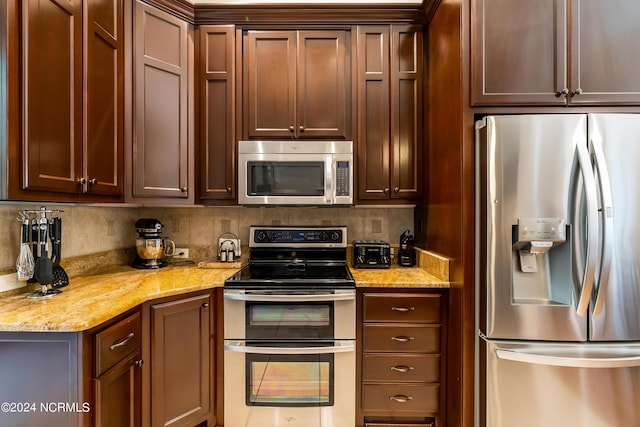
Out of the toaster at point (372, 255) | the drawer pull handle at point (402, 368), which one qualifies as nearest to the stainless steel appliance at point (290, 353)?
the drawer pull handle at point (402, 368)

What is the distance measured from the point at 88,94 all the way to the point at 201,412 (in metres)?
1.74

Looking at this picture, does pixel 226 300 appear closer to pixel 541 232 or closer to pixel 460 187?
pixel 460 187

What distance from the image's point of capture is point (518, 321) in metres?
1.46

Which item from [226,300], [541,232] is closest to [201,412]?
[226,300]

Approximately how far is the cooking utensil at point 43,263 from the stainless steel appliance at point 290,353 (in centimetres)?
81

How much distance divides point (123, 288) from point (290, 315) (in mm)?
887

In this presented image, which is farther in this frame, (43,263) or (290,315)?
(290,315)

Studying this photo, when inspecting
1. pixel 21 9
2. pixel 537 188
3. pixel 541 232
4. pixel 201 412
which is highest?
pixel 21 9

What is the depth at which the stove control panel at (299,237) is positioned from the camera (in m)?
2.29

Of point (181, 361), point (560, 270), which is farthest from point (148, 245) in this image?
point (560, 270)

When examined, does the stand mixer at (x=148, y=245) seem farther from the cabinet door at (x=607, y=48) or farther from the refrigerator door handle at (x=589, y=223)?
the cabinet door at (x=607, y=48)

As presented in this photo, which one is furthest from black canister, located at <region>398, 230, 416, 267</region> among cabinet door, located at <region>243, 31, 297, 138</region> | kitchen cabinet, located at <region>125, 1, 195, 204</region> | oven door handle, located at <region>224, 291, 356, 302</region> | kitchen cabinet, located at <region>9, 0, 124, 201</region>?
kitchen cabinet, located at <region>9, 0, 124, 201</region>

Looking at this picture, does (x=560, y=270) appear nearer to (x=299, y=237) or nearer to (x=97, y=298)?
(x=299, y=237)

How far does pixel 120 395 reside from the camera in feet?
4.35
